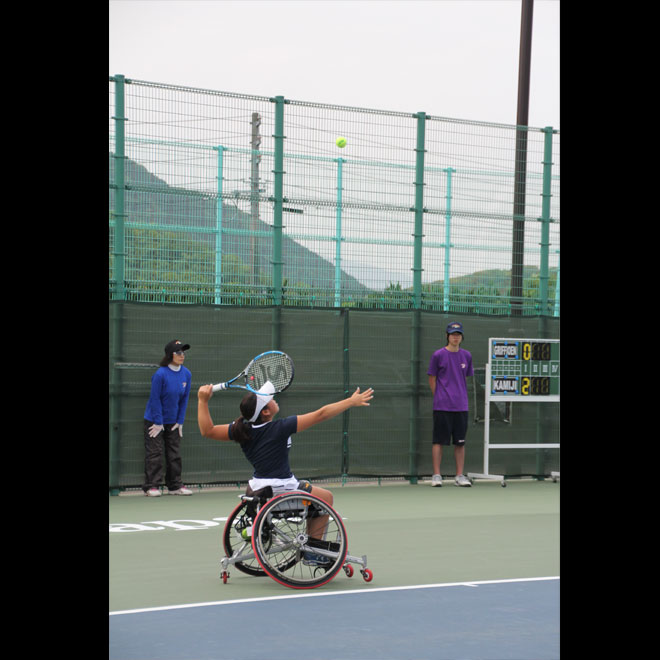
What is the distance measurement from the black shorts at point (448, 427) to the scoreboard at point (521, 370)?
57 centimetres

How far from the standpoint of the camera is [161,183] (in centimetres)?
1200

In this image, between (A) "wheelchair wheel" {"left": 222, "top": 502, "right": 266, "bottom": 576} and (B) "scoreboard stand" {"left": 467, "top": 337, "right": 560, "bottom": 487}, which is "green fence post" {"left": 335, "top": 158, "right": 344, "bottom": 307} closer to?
(B) "scoreboard stand" {"left": 467, "top": 337, "right": 560, "bottom": 487}

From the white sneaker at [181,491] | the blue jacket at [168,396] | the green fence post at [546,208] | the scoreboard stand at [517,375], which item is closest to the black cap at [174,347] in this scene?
the blue jacket at [168,396]

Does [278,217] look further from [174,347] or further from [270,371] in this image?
[270,371]

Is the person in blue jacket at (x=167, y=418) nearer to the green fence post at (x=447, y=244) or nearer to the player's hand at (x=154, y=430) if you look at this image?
the player's hand at (x=154, y=430)

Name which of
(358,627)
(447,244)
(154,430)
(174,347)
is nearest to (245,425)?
(358,627)

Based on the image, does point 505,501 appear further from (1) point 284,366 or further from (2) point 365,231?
(1) point 284,366

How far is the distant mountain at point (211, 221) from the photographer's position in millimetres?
11906

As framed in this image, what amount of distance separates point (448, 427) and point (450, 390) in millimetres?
462

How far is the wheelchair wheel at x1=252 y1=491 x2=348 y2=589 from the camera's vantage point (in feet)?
22.4

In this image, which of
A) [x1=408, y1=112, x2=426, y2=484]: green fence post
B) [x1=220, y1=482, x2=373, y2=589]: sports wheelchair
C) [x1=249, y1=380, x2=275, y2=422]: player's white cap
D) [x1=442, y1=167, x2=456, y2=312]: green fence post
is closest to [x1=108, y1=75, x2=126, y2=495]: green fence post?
[x1=408, y1=112, x2=426, y2=484]: green fence post
